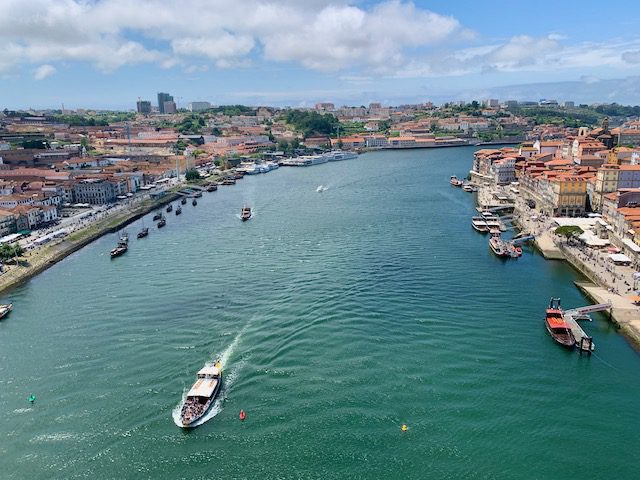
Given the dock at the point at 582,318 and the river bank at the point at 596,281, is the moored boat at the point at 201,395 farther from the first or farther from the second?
the river bank at the point at 596,281

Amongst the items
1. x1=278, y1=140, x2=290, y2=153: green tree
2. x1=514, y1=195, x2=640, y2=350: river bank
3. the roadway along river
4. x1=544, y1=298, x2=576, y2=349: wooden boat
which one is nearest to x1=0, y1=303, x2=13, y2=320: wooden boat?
the roadway along river

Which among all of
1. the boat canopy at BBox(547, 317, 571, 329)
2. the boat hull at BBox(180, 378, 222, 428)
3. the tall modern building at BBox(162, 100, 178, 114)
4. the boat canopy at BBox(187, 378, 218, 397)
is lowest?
the boat canopy at BBox(547, 317, 571, 329)

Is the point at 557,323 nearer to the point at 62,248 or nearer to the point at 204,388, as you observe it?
the point at 204,388

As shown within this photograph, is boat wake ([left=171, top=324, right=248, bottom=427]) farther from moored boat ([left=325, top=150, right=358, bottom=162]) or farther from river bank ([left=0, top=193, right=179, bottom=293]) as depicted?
moored boat ([left=325, top=150, right=358, bottom=162])

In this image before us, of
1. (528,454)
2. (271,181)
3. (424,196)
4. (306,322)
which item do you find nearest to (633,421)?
(528,454)

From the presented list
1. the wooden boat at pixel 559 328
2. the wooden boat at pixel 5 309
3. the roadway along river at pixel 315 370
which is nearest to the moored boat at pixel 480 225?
the roadway along river at pixel 315 370

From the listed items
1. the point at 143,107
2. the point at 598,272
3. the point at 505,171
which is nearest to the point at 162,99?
the point at 143,107
